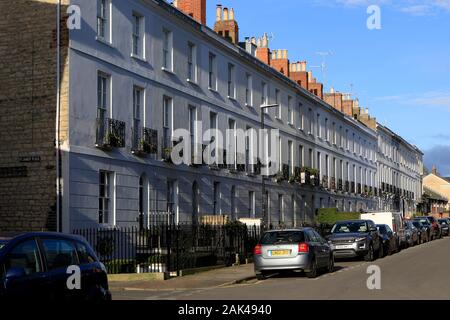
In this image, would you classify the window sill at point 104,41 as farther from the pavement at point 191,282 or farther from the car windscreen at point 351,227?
the car windscreen at point 351,227

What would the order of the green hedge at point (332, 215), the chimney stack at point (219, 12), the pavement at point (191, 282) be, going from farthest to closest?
1. the green hedge at point (332, 215)
2. the chimney stack at point (219, 12)
3. the pavement at point (191, 282)

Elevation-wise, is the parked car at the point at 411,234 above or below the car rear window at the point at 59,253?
below

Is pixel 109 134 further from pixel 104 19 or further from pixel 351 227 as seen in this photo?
pixel 351 227

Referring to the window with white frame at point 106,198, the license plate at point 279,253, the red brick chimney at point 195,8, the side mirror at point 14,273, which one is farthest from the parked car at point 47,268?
the red brick chimney at point 195,8

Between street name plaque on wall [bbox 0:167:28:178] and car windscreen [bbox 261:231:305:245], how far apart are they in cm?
847

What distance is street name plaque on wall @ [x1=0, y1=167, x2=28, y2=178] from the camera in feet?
76.5

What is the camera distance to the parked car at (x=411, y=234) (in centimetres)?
4078

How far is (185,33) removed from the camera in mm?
31719

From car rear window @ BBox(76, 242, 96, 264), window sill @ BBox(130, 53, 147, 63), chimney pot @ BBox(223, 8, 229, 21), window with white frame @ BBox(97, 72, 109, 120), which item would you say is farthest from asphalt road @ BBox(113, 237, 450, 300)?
chimney pot @ BBox(223, 8, 229, 21)

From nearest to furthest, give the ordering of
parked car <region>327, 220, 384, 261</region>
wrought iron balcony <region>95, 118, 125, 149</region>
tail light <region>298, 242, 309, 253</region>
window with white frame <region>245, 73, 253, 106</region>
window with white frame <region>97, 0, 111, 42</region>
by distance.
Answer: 1. tail light <region>298, 242, 309, 253</region>
2. wrought iron balcony <region>95, 118, 125, 149</region>
3. window with white frame <region>97, 0, 111, 42</region>
4. parked car <region>327, 220, 384, 261</region>
5. window with white frame <region>245, 73, 253, 106</region>

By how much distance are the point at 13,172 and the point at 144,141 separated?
5536mm

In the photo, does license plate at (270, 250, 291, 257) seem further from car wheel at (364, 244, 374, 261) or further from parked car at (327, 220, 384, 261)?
car wheel at (364, 244, 374, 261)

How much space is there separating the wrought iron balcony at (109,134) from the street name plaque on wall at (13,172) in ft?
8.45

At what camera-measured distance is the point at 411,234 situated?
1651 inches
